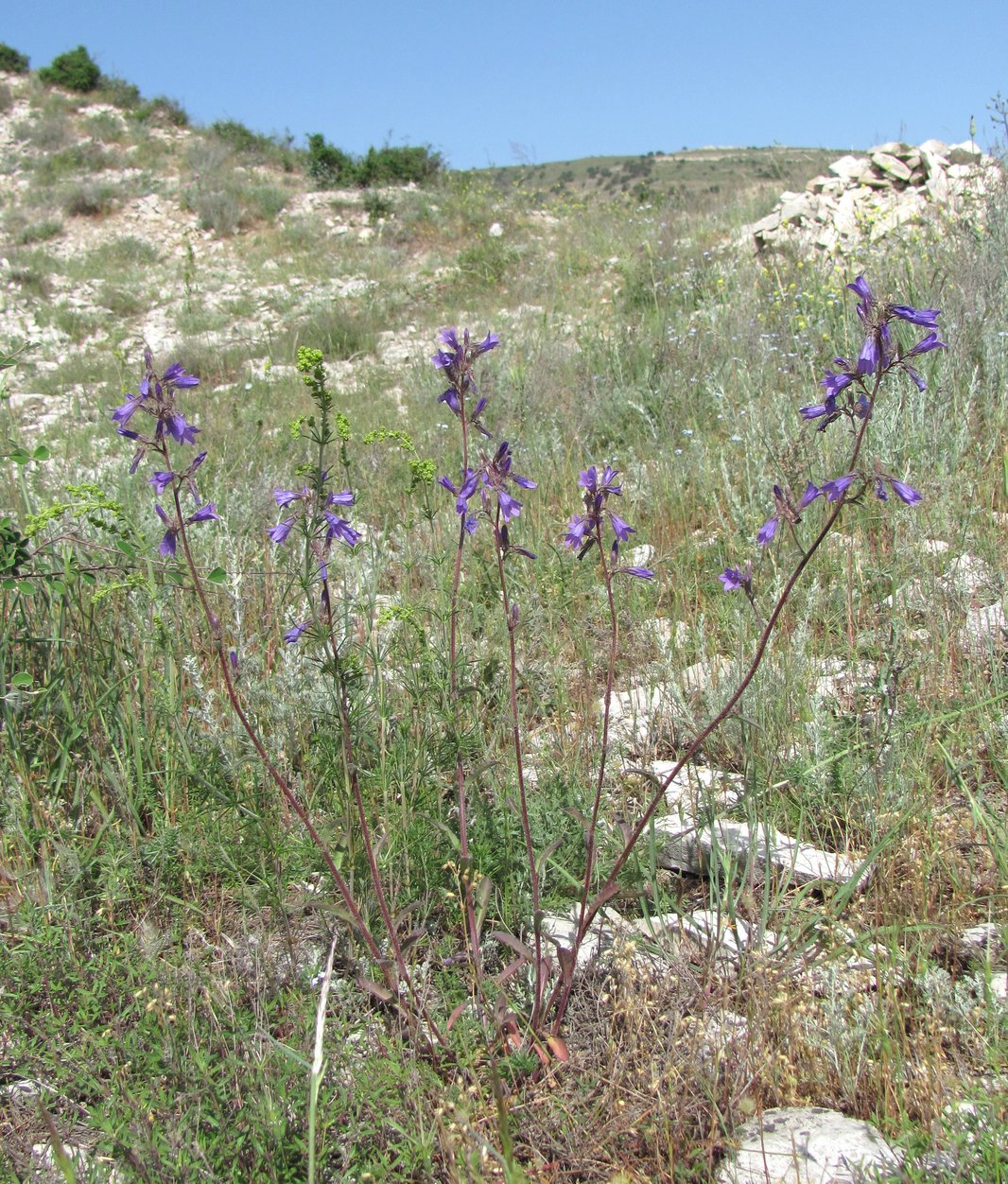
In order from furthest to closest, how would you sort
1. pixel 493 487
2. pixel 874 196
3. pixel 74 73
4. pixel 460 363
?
pixel 74 73 < pixel 874 196 < pixel 460 363 < pixel 493 487

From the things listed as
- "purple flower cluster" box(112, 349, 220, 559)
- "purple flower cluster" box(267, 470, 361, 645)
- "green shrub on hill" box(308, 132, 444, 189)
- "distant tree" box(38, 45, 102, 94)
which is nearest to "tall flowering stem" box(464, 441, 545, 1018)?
"purple flower cluster" box(267, 470, 361, 645)

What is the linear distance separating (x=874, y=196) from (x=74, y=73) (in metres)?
20.9

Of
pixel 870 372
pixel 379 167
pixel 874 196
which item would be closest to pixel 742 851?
pixel 870 372

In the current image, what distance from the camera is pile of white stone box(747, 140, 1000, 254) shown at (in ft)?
25.0

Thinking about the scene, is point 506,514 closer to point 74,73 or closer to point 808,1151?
point 808,1151

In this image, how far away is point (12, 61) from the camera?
21.6 m

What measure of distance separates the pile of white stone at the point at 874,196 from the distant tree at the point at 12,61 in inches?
867

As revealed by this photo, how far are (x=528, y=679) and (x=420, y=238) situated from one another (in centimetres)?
1319

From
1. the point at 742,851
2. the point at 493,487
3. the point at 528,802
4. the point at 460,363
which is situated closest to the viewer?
the point at 493,487

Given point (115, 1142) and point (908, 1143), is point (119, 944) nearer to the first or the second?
point (115, 1142)

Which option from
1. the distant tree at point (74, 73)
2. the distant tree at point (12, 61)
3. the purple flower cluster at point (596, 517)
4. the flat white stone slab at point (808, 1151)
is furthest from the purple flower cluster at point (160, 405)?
the distant tree at point (12, 61)

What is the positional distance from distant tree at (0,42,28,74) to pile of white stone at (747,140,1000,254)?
22.0 meters

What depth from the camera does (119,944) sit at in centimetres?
192

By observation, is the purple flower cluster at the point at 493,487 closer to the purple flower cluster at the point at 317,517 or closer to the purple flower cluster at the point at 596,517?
the purple flower cluster at the point at 596,517
